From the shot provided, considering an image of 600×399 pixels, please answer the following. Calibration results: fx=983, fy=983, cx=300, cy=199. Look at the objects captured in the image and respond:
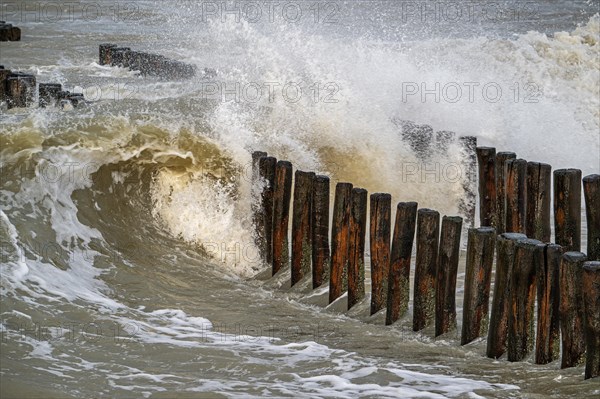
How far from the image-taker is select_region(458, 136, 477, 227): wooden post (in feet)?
29.4

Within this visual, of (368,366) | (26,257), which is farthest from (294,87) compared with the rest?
(368,366)

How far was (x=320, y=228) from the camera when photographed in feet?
23.4

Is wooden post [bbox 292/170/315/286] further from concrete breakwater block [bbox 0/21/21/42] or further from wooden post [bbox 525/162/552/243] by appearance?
concrete breakwater block [bbox 0/21/21/42]

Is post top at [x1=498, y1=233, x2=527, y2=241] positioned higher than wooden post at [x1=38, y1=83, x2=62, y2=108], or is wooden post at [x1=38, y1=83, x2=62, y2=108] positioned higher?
wooden post at [x1=38, y1=83, x2=62, y2=108]

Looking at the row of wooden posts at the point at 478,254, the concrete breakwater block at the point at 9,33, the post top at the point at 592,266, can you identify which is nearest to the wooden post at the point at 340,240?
the row of wooden posts at the point at 478,254

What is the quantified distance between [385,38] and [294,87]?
416 inches

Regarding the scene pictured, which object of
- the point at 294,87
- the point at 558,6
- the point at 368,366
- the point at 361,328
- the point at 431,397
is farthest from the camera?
the point at 558,6

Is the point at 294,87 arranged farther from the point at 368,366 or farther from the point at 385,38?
the point at 385,38

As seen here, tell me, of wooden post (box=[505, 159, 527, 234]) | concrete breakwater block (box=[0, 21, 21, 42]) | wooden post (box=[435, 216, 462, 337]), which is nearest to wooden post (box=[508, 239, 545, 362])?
wooden post (box=[435, 216, 462, 337])

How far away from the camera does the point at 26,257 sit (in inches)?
277

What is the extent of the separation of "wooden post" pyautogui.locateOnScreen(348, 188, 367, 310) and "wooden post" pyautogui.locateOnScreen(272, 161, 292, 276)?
31.2 inches

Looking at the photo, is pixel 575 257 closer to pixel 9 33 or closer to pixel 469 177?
pixel 469 177

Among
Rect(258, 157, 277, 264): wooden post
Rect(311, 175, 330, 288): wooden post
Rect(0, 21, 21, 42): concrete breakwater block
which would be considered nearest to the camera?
Rect(311, 175, 330, 288): wooden post

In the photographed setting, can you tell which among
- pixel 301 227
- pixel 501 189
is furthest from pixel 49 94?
pixel 501 189
